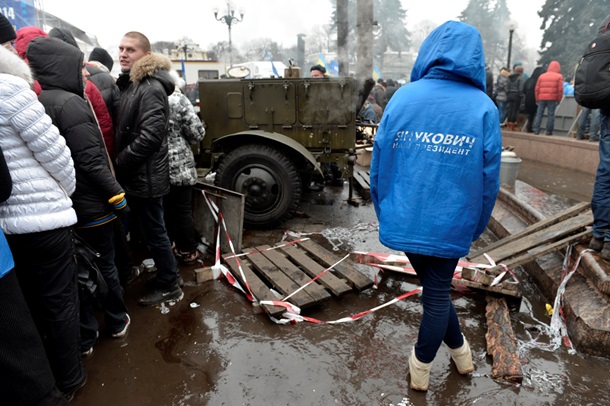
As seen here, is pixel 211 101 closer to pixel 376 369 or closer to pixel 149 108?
pixel 149 108

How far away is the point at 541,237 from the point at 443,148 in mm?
2196

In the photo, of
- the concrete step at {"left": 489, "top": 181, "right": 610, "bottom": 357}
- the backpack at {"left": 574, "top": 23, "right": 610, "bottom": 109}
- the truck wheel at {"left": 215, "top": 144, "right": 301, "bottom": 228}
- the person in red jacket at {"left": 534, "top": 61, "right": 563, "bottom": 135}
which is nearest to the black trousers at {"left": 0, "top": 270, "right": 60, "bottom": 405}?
the concrete step at {"left": 489, "top": 181, "right": 610, "bottom": 357}

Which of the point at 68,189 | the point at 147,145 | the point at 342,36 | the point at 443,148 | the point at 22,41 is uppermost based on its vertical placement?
the point at 342,36

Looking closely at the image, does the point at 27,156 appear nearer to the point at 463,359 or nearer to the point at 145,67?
the point at 145,67

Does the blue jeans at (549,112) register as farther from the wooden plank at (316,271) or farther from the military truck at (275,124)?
the wooden plank at (316,271)

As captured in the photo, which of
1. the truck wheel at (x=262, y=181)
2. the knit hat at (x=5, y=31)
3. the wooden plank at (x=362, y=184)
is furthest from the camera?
the wooden plank at (x=362, y=184)

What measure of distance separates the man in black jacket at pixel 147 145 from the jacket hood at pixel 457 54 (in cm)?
207

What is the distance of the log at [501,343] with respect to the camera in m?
2.57

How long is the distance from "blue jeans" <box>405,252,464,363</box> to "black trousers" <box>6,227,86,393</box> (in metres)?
1.87

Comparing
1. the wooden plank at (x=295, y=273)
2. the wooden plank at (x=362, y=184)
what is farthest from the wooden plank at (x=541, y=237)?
the wooden plank at (x=362, y=184)

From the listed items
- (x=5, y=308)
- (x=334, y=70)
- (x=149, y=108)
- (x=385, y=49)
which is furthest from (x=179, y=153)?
(x=385, y=49)

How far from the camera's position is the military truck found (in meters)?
5.27

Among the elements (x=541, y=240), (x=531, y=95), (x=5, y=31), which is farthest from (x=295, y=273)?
(x=531, y=95)

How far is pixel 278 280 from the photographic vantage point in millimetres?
3725
